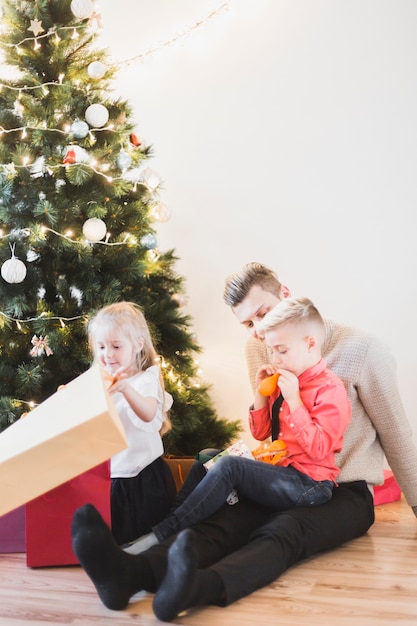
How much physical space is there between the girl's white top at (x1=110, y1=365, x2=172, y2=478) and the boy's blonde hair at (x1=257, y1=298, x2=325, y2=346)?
13.3 inches

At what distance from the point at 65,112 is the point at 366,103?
109 centimetres

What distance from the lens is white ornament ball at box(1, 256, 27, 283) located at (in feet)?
7.60

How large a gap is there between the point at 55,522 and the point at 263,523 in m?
0.51

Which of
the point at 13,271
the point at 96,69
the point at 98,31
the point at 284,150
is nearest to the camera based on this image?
the point at 13,271

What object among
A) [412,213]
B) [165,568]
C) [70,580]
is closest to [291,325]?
[165,568]

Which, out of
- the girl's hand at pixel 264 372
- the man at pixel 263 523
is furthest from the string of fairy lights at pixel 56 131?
the girl's hand at pixel 264 372

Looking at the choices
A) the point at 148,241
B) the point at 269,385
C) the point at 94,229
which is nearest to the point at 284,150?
the point at 148,241

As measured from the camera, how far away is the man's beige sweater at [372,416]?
6.89 ft

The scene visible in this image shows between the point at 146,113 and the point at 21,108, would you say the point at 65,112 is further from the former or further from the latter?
the point at 146,113

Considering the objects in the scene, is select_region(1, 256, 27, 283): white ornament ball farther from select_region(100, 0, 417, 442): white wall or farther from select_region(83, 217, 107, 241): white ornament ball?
select_region(100, 0, 417, 442): white wall

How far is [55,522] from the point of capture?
1872mm

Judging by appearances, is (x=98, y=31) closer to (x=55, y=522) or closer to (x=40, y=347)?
(x=40, y=347)

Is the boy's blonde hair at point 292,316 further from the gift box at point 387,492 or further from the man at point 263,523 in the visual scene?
the gift box at point 387,492

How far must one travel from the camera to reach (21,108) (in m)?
2.39
